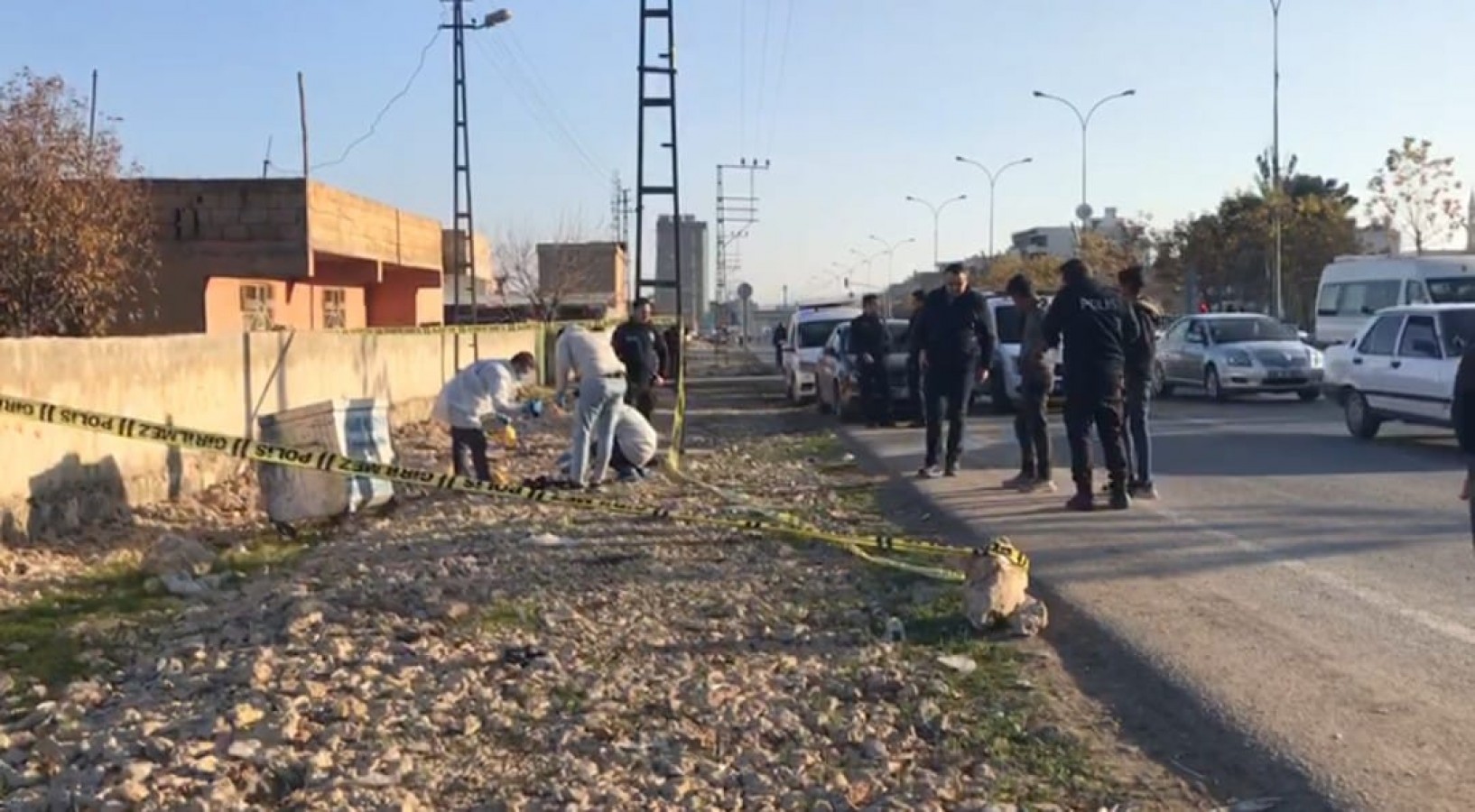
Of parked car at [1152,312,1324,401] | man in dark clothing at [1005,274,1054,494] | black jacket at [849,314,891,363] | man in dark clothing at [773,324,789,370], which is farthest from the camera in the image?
man in dark clothing at [773,324,789,370]

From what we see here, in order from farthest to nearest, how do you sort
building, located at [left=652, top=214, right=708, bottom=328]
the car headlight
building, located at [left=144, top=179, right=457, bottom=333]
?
building, located at [left=652, top=214, right=708, bottom=328], building, located at [left=144, top=179, right=457, bottom=333], the car headlight

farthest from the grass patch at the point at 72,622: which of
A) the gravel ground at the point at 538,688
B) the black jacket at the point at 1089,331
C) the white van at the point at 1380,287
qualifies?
the white van at the point at 1380,287

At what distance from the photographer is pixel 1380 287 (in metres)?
27.2

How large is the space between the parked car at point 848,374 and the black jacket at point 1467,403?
14.7 meters

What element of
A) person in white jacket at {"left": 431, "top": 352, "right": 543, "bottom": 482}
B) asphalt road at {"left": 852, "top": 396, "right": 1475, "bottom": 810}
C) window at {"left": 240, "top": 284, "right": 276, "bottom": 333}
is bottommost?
asphalt road at {"left": 852, "top": 396, "right": 1475, "bottom": 810}

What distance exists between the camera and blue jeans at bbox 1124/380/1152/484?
38.3 feet

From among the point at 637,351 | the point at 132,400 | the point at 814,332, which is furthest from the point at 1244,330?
the point at 132,400

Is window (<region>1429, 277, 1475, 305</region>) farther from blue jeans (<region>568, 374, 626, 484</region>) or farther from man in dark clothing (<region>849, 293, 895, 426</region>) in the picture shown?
blue jeans (<region>568, 374, 626, 484</region>)

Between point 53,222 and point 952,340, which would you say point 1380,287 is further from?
point 53,222

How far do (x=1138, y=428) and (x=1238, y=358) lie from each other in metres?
13.5

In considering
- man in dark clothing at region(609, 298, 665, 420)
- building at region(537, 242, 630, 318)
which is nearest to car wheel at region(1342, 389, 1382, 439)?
man in dark clothing at region(609, 298, 665, 420)

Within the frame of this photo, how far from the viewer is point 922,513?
1185 centimetres

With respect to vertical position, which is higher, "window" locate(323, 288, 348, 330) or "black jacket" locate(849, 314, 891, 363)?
"window" locate(323, 288, 348, 330)

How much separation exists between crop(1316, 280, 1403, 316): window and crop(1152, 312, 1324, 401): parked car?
2150 millimetres
